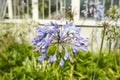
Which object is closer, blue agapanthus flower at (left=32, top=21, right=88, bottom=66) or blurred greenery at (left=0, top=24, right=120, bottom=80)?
blue agapanthus flower at (left=32, top=21, right=88, bottom=66)

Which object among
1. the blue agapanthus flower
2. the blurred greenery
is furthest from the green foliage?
the blue agapanthus flower

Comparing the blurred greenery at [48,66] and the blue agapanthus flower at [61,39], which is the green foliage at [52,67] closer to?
the blurred greenery at [48,66]

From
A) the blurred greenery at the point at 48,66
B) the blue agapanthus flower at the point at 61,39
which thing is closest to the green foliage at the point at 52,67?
the blurred greenery at the point at 48,66

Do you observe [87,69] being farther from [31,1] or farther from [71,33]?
[31,1]

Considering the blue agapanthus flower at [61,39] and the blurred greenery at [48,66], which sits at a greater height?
the blue agapanthus flower at [61,39]

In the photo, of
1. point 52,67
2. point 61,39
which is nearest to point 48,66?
point 52,67

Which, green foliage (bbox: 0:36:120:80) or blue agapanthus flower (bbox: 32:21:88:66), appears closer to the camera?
blue agapanthus flower (bbox: 32:21:88:66)

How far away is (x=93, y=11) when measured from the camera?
11.9 ft

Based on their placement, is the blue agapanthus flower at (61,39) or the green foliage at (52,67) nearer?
the blue agapanthus flower at (61,39)

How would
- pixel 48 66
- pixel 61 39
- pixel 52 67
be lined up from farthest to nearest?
1. pixel 52 67
2. pixel 48 66
3. pixel 61 39

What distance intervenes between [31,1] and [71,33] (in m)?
4.20

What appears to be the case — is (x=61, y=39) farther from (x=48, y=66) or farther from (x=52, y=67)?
(x=52, y=67)

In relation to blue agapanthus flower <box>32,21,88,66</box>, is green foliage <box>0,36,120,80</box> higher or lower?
lower

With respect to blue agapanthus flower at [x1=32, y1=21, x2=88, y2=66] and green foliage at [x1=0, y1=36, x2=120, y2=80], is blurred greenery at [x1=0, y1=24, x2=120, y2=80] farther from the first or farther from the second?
blue agapanthus flower at [x1=32, y1=21, x2=88, y2=66]
